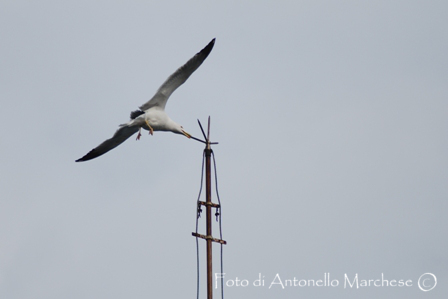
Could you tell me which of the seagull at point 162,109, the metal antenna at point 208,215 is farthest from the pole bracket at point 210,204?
the seagull at point 162,109

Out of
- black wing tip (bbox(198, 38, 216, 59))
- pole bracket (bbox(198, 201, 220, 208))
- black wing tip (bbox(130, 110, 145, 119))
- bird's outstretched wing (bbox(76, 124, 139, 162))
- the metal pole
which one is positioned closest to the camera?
the metal pole

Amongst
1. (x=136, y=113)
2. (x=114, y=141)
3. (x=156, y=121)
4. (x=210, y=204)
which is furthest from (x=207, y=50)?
(x=210, y=204)

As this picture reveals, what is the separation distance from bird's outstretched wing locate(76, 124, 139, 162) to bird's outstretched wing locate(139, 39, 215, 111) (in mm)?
554

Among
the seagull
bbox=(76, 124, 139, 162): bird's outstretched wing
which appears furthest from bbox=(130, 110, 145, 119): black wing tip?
bbox=(76, 124, 139, 162): bird's outstretched wing

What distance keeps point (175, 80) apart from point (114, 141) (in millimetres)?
2046

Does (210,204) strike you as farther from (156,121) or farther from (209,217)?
(156,121)

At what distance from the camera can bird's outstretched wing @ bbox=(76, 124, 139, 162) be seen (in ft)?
67.7

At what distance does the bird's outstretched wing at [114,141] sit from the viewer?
67.7 ft

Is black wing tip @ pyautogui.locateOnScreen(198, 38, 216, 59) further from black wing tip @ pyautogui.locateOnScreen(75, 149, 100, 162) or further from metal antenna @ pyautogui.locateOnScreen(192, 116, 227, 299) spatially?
metal antenna @ pyautogui.locateOnScreen(192, 116, 227, 299)

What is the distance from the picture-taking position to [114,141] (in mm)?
21219

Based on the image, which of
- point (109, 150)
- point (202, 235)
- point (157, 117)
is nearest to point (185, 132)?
point (157, 117)

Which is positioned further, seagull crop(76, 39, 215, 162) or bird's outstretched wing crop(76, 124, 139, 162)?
bird's outstretched wing crop(76, 124, 139, 162)

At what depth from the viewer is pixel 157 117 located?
66.6 feet

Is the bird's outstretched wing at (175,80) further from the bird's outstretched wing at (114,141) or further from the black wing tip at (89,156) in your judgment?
the black wing tip at (89,156)
